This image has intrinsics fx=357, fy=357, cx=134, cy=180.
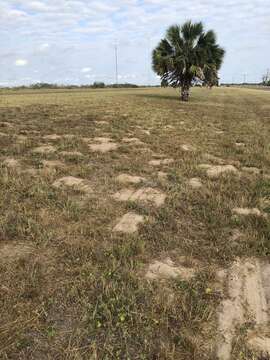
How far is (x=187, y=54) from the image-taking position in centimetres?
2189

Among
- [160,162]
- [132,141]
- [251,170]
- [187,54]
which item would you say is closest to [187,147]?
[132,141]

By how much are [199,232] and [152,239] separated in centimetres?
49

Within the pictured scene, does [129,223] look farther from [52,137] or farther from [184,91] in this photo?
[184,91]

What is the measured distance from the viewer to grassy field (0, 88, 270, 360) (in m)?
2.05

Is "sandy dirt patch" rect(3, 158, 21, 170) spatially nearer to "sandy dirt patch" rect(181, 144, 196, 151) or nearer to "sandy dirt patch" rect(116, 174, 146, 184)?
"sandy dirt patch" rect(116, 174, 146, 184)

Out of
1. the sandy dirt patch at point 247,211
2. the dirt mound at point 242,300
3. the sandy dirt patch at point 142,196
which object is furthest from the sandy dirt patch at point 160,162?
the dirt mound at point 242,300

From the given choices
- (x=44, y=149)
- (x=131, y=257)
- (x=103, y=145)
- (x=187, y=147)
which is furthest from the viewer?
(x=187, y=147)

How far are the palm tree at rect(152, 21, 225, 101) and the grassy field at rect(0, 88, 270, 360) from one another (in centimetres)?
1724

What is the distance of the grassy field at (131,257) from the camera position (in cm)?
205

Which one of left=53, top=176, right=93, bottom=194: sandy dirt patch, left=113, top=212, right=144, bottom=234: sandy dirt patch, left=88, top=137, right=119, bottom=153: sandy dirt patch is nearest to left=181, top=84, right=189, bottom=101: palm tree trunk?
left=88, top=137, right=119, bottom=153: sandy dirt patch

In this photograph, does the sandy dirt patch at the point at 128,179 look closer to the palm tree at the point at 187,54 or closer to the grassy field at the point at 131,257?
the grassy field at the point at 131,257

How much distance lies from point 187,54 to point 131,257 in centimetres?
2102

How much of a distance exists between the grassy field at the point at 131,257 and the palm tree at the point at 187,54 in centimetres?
1724

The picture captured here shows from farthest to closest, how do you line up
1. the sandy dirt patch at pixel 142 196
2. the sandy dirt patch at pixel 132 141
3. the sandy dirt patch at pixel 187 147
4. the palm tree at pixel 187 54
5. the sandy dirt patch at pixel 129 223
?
the palm tree at pixel 187 54, the sandy dirt patch at pixel 132 141, the sandy dirt patch at pixel 187 147, the sandy dirt patch at pixel 142 196, the sandy dirt patch at pixel 129 223
